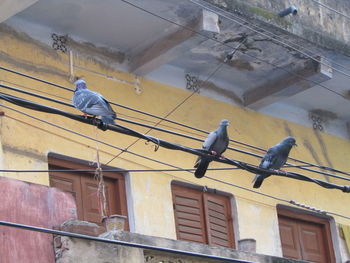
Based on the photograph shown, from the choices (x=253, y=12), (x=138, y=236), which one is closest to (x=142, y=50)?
(x=253, y=12)

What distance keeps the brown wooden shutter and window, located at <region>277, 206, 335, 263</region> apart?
57.5 inches

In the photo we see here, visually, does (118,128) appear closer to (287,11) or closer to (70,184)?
(70,184)

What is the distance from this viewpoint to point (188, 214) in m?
15.1

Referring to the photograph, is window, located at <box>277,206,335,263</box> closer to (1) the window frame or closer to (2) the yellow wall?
(2) the yellow wall

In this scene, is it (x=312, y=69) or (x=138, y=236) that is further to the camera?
(x=312, y=69)

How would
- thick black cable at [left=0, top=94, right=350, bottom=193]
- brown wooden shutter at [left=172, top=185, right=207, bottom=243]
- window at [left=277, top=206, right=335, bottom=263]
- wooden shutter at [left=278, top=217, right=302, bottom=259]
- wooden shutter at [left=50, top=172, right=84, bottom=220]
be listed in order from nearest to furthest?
thick black cable at [left=0, top=94, right=350, bottom=193], wooden shutter at [left=50, top=172, right=84, bottom=220], brown wooden shutter at [left=172, top=185, right=207, bottom=243], wooden shutter at [left=278, top=217, right=302, bottom=259], window at [left=277, top=206, right=335, bottom=263]

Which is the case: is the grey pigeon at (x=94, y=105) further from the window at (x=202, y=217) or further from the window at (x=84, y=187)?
the window at (x=202, y=217)

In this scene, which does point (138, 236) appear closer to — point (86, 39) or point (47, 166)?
point (47, 166)

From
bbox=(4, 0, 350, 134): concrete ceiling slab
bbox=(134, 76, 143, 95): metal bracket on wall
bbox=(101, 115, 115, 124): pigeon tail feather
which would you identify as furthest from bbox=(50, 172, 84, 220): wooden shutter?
bbox=(101, 115, 115, 124): pigeon tail feather

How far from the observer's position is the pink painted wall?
1184 cm

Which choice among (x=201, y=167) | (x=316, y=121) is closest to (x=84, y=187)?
(x=201, y=167)

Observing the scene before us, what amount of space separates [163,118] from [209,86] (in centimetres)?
116

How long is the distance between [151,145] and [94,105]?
3.84 meters

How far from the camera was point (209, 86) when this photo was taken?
1608 centimetres
